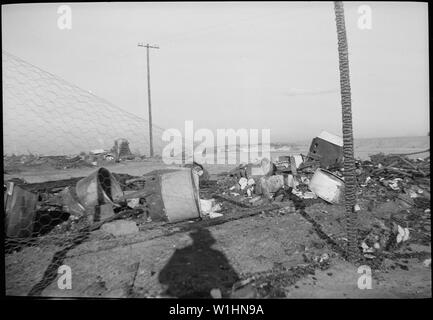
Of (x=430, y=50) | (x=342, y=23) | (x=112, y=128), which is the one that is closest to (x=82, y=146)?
(x=112, y=128)

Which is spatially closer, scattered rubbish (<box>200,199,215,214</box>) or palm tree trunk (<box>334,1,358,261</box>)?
palm tree trunk (<box>334,1,358,261</box>)

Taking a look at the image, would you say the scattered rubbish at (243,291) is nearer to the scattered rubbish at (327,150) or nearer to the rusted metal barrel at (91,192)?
the rusted metal barrel at (91,192)

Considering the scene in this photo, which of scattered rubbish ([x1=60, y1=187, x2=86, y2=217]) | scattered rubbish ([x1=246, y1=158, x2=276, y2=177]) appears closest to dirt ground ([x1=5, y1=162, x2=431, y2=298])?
scattered rubbish ([x1=60, y1=187, x2=86, y2=217])

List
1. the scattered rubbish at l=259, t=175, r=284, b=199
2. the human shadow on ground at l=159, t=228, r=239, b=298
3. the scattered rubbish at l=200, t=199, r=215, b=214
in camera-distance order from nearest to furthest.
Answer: the human shadow on ground at l=159, t=228, r=239, b=298 → the scattered rubbish at l=200, t=199, r=215, b=214 → the scattered rubbish at l=259, t=175, r=284, b=199

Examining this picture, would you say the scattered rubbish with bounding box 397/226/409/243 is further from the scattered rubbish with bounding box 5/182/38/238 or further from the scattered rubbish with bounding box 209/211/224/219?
the scattered rubbish with bounding box 5/182/38/238

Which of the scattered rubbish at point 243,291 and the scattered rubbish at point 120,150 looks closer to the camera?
the scattered rubbish at point 243,291

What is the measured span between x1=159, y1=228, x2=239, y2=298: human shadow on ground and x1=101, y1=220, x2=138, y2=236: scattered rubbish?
52.6 inches

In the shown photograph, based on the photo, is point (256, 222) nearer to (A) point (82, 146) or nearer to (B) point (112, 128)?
(B) point (112, 128)

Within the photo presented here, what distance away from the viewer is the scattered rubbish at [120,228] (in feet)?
18.1

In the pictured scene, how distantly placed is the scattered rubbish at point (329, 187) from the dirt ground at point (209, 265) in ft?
4.11

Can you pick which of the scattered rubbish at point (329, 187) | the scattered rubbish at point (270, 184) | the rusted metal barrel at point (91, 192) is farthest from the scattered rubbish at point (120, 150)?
the scattered rubbish at point (329, 187)

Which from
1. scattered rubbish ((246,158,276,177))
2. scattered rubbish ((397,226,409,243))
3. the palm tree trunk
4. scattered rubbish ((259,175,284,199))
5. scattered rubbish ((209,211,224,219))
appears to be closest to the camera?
the palm tree trunk

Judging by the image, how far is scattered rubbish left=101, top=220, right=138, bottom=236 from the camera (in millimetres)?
5512

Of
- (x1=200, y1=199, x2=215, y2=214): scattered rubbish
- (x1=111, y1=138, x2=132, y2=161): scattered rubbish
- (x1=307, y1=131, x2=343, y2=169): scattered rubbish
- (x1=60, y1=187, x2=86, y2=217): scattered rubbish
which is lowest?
(x1=200, y1=199, x2=215, y2=214): scattered rubbish
